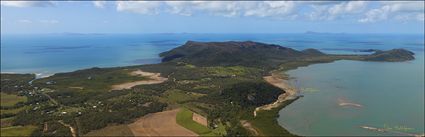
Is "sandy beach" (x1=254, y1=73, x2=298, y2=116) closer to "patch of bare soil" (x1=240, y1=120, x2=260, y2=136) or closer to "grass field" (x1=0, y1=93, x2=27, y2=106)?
"patch of bare soil" (x1=240, y1=120, x2=260, y2=136)

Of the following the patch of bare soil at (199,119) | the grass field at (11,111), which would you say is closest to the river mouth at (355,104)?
the patch of bare soil at (199,119)

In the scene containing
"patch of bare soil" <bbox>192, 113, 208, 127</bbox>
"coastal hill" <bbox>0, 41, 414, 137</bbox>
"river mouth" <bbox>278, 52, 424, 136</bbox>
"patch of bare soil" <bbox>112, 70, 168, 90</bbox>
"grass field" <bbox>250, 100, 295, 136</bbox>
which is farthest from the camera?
"patch of bare soil" <bbox>112, 70, 168, 90</bbox>

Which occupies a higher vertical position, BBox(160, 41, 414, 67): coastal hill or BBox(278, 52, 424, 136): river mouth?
BBox(160, 41, 414, 67): coastal hill

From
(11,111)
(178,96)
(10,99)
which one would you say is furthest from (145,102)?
(10,99)

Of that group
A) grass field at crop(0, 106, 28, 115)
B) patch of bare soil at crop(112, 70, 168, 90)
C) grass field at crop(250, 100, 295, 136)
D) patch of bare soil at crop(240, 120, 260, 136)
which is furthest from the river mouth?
grass field at crop(0, 106, 28, 115)

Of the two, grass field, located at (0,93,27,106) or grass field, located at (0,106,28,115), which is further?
grass field, located at (0,93,27,106)

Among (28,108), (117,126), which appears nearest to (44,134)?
(117,126)
